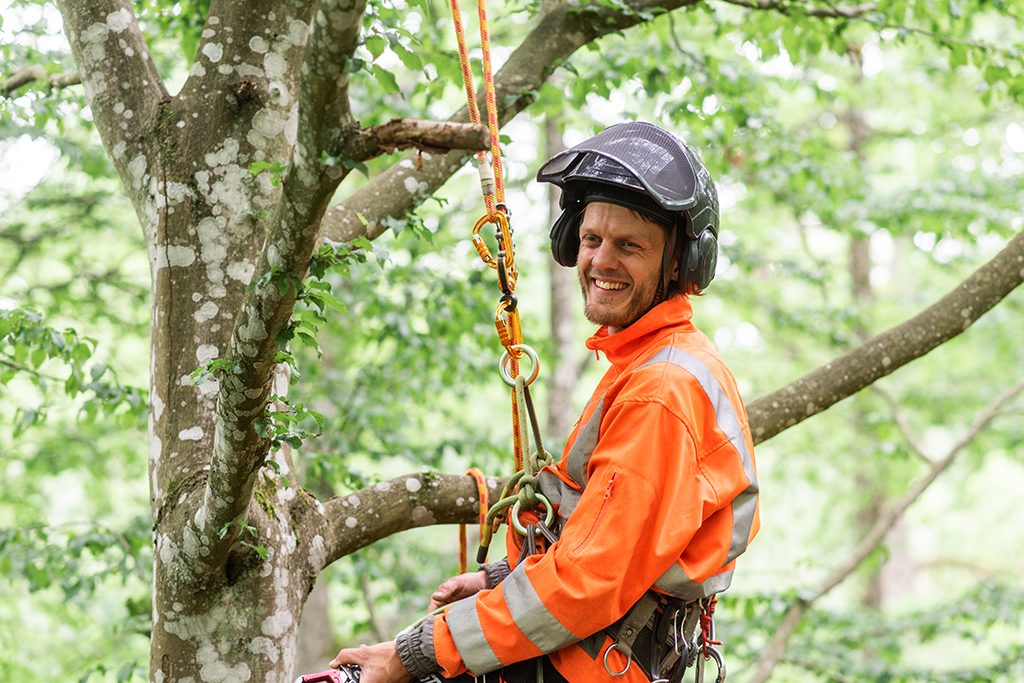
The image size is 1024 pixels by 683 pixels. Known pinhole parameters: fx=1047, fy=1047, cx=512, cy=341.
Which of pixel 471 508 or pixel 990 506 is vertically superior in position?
pixel 471 508

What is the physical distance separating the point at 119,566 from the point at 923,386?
9693 mm

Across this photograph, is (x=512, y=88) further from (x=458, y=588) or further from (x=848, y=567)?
(x=848, y=567)

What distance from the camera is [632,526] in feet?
7.01

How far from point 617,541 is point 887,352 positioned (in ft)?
5.84

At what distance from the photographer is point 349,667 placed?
243 cm

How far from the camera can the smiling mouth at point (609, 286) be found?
253 centimetres

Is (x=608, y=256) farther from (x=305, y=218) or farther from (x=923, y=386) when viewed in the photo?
(x=923, y=386)

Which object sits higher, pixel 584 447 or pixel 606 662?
pixel 584 447

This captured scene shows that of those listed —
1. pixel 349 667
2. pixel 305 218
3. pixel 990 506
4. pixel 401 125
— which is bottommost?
pixel 990 506

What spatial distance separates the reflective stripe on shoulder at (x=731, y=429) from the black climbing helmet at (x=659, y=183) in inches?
11.1

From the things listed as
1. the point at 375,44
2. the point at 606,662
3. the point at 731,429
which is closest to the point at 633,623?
the point at 606,662

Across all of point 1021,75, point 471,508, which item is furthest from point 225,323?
point 1021,75

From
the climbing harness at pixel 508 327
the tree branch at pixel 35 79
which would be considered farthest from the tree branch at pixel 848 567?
the tree branch at pixel 35 79

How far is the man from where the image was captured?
216 cm
